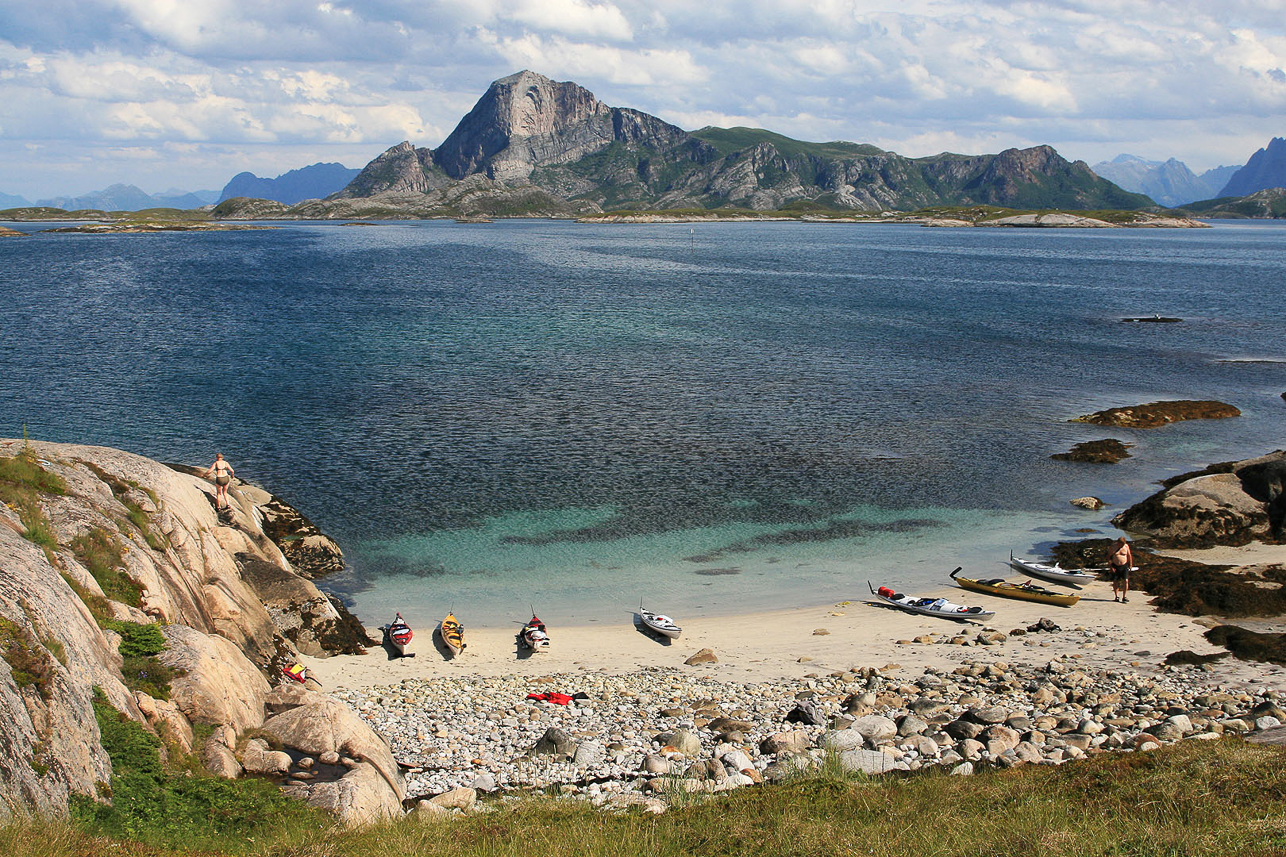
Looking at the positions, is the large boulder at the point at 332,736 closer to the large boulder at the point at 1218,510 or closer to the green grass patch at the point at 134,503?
the green grass patch at the point at 134,503

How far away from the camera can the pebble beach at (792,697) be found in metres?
18.2

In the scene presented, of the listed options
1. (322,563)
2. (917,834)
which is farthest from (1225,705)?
(322,563)

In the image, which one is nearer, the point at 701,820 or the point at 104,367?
the point at 701,820

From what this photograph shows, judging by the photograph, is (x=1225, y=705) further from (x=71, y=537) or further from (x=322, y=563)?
(x=322, y=563)

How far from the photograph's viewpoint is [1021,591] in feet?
103

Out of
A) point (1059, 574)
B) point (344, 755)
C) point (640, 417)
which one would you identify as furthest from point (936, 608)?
point (640, 417)

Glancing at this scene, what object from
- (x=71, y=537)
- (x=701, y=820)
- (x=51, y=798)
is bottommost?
(x=701, y=820)

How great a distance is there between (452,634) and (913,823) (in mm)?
17281

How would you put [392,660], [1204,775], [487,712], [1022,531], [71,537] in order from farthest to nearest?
1. [1022,531]
2. [392,660]
3. [487,712]
4. [71,537]
5. [1204,775]

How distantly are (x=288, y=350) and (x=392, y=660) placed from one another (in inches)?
2238

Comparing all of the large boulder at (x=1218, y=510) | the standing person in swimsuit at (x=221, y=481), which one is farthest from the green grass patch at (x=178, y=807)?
the large boulder at (x=1218, y=510)

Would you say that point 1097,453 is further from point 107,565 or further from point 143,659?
point 107,565

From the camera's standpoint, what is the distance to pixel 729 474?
145 feet

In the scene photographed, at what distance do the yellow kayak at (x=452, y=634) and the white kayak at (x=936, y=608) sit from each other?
49.7ft
